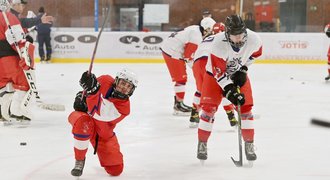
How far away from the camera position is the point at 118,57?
468 inches

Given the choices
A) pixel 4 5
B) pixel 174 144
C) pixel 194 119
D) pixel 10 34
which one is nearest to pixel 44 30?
pixel 4 5

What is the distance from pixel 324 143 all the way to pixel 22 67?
2577mm

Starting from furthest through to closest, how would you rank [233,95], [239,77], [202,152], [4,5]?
1. [4,5]
2. [202,152]
3. [239,77]
4. [233,95]

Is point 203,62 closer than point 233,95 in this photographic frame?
No

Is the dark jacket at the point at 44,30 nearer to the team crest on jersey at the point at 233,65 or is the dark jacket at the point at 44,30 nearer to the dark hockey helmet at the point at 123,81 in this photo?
the team crest on jersey at the point at 233,65

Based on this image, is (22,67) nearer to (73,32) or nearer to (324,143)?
(324,143)

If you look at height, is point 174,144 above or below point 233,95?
below

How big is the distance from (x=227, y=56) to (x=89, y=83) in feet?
3.13

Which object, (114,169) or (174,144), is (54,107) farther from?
(114,169)

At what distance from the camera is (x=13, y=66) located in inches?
192

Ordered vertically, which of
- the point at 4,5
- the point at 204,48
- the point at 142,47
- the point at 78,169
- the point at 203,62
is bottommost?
the point at 78,169

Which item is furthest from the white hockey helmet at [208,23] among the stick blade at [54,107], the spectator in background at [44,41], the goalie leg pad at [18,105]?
the spectator in background at [44,41]

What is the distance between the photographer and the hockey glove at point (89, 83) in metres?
2.97

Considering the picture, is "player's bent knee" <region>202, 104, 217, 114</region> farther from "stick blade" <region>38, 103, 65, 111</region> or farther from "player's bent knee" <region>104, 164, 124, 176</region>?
"stick blade" <region>38, 103, 65, 111</region>
